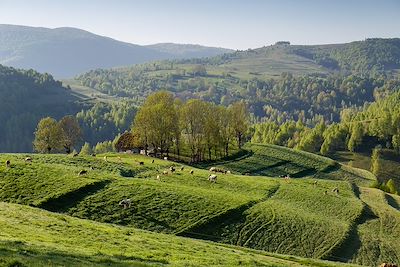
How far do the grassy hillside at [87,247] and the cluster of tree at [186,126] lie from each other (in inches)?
2685

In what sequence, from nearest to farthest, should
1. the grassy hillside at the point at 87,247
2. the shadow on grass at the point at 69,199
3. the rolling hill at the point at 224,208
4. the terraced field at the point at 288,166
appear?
the grassy hillside at the point at 87,247 < the shadow on grass at the point at 69,199 < the rolling hill at the point at 224,208 < the terraced field at the point at 288,166

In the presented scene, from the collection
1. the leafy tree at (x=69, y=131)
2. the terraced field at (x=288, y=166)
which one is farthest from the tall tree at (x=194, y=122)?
the leafy tree at (x=69, y=131)

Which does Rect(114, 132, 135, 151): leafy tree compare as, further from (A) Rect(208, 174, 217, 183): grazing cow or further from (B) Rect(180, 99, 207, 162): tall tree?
(A) Rect(208, 174, 217, 183): grazing cow

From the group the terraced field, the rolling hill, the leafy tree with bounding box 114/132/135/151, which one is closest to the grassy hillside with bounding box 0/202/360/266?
the rolling hill

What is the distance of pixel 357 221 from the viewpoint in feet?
215

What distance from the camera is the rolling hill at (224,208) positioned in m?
53.7

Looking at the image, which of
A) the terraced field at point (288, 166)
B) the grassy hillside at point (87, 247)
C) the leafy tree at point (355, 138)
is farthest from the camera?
the leafy tree at point (355, 138)

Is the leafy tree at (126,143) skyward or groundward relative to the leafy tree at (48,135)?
groundward

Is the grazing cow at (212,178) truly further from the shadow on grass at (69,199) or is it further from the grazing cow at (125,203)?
the grazing cow at (125,203)

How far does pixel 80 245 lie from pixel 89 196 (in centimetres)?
2580

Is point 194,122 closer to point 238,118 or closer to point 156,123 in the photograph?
point 156,123

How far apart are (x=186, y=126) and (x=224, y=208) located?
61040 millimetres

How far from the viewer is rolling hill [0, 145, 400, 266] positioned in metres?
53.7

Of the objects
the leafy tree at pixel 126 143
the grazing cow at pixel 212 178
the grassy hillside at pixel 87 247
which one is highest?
the grassy hillside at pixel 87 247
